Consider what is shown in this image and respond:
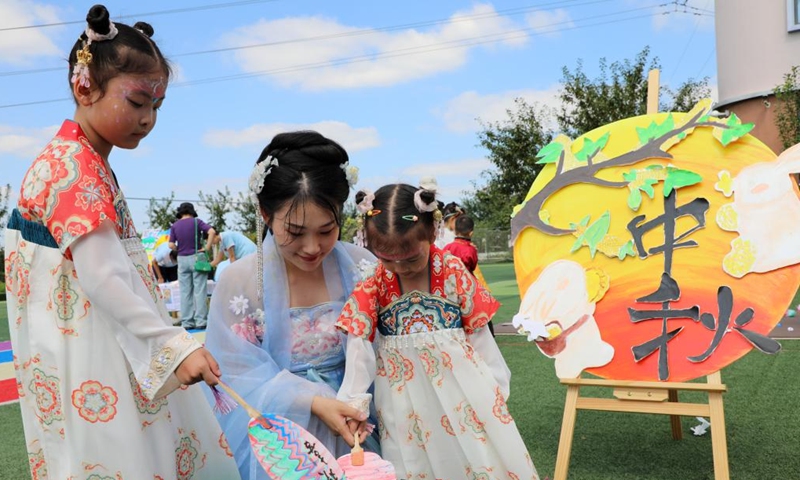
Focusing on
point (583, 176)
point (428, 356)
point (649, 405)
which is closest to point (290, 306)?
point (428, 356)

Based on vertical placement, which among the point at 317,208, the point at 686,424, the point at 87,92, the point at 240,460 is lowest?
the point at 686,424

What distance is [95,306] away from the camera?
1.37 m

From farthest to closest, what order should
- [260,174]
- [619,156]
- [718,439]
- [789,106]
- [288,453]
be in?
1. [789,106]
2. [619,156]
3. [718,439]
4. [260,174]
5. [288,453]

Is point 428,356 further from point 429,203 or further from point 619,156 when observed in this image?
point 619,156

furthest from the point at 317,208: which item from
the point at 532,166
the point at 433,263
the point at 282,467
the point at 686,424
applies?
the point at 532,166

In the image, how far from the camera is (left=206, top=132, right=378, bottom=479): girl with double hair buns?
167 cm

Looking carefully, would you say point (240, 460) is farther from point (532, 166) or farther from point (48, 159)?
point (532, 166)

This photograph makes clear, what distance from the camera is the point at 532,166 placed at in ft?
46.2

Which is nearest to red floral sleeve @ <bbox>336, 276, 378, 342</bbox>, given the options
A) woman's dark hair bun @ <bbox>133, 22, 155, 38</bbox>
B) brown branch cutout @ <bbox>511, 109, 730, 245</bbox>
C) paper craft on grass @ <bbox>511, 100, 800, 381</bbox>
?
woman's dark hair bun @ <bbox>133, 22, 155, 38</bbox>

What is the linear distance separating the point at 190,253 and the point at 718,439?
5889mm

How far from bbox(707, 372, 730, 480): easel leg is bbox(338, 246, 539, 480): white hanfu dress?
2.07ft

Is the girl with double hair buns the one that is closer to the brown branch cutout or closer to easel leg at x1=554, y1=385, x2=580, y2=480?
easel leg at x1=554, y1=385, x2=580, y2=480

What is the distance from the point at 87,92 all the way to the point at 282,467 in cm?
87

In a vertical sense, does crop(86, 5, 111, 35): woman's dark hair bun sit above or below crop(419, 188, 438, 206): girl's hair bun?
above
